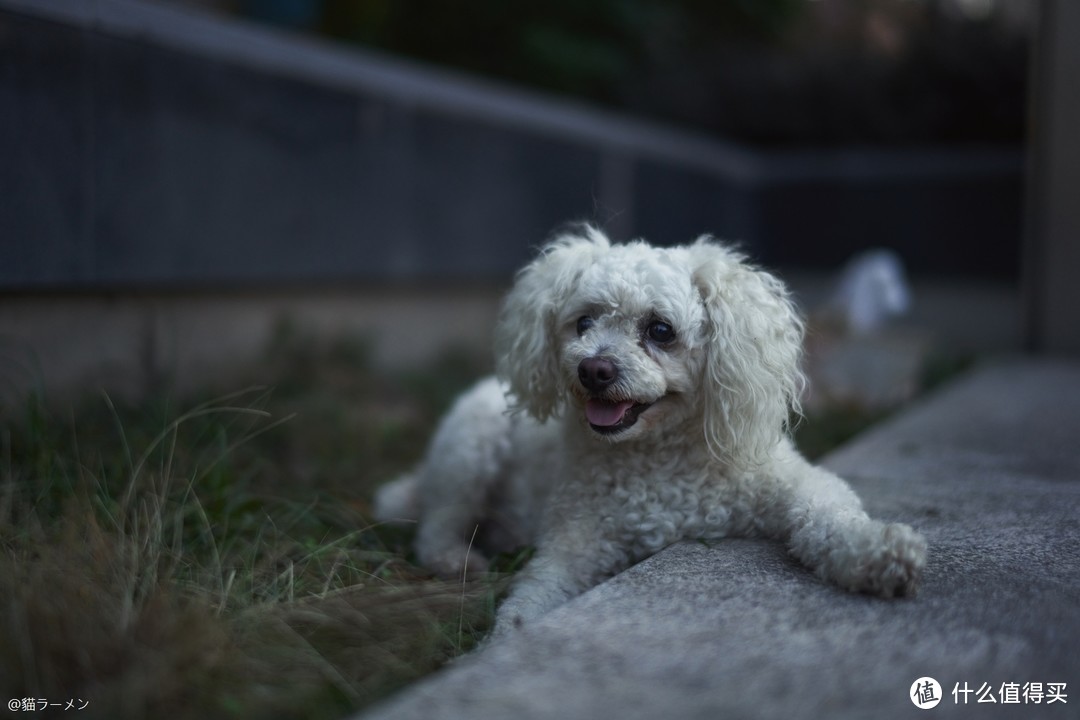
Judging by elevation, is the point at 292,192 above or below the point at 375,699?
above

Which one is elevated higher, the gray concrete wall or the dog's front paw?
the gray concrete wall

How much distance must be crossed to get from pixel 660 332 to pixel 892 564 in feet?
2.83

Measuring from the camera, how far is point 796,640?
6.12ft

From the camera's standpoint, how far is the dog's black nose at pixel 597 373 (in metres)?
2.44

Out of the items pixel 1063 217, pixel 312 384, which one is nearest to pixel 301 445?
pixel 312 384

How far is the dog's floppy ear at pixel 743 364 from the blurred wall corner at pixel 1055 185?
445 cm

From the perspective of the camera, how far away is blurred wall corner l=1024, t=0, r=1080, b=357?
6039 millimetres

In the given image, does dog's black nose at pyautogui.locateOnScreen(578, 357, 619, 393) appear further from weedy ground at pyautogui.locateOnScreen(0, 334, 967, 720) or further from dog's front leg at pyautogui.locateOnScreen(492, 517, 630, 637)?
weedy ground at pyautogui.locateOnScreen(0, 334, 967, 720)

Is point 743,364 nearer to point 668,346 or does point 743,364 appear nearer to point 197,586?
point 668,346

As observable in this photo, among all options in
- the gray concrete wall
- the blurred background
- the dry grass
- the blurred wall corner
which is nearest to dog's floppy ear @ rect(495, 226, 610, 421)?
the blurred background

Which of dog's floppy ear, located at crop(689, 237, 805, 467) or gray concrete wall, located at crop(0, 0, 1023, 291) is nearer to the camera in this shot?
dog's floppy ear, located at crop(689, 237, 805, 467)

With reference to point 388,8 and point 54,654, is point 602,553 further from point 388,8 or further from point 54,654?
point 388,8

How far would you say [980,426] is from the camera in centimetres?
408

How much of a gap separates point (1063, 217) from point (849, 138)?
15.9ft
